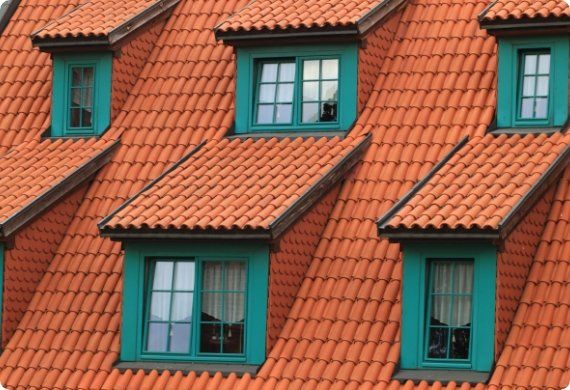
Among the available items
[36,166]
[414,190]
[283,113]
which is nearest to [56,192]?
[36,166]

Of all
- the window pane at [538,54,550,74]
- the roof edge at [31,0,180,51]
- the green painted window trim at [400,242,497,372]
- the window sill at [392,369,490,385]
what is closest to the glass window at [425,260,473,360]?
the green painted window trim at [400,242,497,372]

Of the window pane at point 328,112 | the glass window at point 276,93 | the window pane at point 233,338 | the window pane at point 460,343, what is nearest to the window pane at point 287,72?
the glass window at point 276,93

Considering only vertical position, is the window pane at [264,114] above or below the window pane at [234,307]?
above

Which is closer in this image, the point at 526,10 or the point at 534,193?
the point at 534,193

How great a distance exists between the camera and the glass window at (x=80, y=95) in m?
31.8

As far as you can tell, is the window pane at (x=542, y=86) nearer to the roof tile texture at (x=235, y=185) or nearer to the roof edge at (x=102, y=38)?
the roof tile texture at (x=235, y=185)

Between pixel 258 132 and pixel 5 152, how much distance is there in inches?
199

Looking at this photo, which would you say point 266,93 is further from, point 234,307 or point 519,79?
point 234,307

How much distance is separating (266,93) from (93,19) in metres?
4.01

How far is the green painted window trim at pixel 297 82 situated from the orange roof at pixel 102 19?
254 centimetres

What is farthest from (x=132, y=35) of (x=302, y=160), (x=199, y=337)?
(x=199, y=337)

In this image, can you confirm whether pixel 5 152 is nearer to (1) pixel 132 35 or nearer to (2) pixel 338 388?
(1) pixel 132 35

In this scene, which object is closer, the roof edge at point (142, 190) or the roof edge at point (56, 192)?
the roof edge at point (142, 190)

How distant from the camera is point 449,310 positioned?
25.6 m
